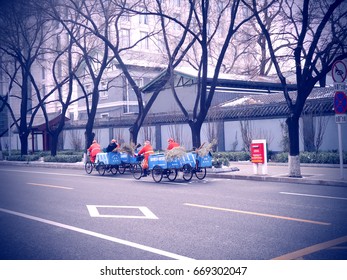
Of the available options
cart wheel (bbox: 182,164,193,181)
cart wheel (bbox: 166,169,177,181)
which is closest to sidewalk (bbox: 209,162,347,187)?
cart wheel (bbox: 182,164,193,181)

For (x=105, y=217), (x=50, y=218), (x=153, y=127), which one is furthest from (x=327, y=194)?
(x=153, y=127)

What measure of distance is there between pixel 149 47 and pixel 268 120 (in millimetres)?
30190

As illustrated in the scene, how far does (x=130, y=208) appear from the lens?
9.45 meters

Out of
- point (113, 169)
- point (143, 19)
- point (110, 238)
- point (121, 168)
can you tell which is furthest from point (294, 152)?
point (143, 19)

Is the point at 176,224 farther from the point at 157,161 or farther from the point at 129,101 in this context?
the point at 129,101

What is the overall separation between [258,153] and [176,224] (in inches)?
365

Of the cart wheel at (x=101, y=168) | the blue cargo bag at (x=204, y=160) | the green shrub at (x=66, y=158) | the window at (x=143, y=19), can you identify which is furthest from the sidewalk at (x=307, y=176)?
the window at (x=143, y=19)

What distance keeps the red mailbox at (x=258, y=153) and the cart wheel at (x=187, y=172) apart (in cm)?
297

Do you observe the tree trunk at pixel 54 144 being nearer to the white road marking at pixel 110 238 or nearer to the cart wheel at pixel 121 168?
the cart wheel at pixel 121 168

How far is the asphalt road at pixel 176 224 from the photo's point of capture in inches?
227

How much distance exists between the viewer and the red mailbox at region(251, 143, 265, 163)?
16.0 m

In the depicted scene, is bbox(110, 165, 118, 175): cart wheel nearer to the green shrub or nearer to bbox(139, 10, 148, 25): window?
the green shrub

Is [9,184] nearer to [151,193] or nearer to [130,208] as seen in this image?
[151,193]

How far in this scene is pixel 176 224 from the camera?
7617mm
